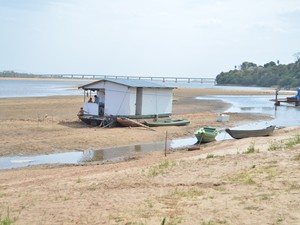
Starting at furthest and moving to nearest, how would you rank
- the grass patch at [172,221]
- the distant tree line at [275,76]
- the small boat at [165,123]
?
the distant tree line at [275,76]
the small boat at [165,123]
the grass patch at [172,221]

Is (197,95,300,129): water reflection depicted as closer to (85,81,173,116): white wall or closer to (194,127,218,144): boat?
(85,81,173,116): white wall

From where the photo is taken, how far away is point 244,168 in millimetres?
12250

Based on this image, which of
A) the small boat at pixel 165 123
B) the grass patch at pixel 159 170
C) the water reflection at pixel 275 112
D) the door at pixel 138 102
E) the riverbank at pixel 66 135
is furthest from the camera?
the water reflection at pixel 275 112

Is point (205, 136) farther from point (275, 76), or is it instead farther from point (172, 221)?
point (275, 76)

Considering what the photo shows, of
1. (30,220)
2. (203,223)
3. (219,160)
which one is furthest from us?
(219,160)

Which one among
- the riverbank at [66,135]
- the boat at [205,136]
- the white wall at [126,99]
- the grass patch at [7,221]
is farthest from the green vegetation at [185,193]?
the white wall at [126,99]

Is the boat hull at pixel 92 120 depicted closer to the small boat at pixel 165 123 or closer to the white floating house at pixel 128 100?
the white floating house at pixel 128 100

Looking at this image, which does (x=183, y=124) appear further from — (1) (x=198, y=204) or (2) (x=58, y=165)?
(1) (x=198, y=204)

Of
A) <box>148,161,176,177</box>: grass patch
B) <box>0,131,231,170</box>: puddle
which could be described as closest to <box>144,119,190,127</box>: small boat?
<box>0,131,231,170</box>: puddle

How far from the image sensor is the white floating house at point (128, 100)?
102 feet

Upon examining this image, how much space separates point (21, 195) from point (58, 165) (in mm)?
7545

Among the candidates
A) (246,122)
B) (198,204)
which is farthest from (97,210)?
(246,122)

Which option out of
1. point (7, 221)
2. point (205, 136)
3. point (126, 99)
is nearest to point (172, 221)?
point (7, 221)

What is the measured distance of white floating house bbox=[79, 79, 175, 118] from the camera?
3102 cm
